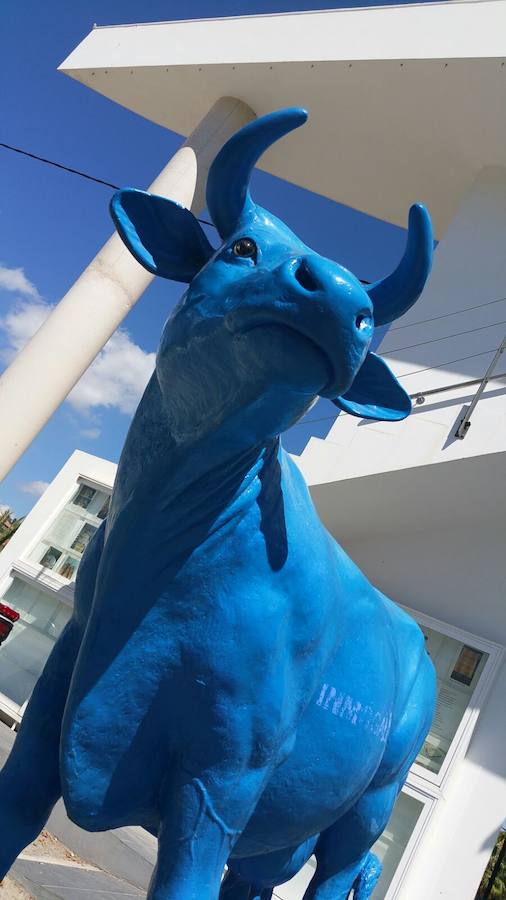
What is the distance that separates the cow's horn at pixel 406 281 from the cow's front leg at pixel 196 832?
3.00 ft

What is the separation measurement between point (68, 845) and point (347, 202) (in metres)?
10.2

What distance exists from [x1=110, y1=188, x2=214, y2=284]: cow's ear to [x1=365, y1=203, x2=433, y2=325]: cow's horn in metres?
0.37

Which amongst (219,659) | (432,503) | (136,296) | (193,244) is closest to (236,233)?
(193,244)

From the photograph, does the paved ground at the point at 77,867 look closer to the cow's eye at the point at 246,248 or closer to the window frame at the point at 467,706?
the cow's eye at the point at 246,248

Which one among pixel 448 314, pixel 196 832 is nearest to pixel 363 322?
pixel 196 832

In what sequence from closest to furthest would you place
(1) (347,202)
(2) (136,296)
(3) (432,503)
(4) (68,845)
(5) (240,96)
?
(4) (68,845) < (2) (136,296) < (3) (432,503) < (5) (240,96) < (1) (347,202)

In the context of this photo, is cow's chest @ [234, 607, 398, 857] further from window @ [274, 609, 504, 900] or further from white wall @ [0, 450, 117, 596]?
white wall @ [0, 450, 117, 596]

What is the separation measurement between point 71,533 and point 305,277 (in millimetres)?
10744

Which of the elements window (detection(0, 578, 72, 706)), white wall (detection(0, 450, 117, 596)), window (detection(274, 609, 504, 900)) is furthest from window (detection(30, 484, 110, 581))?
window (detection(274, 609, 504, 900))

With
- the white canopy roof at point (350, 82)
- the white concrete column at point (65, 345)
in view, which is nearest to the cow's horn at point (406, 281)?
the white concrete column at point (65, 345)

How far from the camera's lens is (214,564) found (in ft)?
4.17

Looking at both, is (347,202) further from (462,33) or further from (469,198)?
(462,33)

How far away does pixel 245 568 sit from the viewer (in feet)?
4.22

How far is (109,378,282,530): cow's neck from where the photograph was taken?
1217 millimetres
